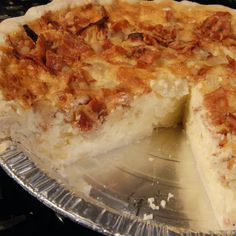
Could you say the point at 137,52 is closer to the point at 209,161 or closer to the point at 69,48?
the point at 69,48

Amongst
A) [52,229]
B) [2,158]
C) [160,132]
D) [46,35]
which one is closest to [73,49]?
[46,35]

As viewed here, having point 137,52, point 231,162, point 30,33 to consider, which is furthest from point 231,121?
point 30,33

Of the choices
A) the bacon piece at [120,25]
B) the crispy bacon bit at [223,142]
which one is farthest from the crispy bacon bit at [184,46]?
the crispy bacon bit at [223,142]

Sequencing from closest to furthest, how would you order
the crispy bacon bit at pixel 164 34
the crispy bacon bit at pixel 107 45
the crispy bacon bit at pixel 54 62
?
the crispy bacon bit at pixel 54 62, the crispy bacon bit at pixel 107 45, the crispy bacon bit at pixel 164 34

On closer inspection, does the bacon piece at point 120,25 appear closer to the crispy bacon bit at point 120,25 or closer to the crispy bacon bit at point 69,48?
the crispy bacon bit at point 120,25

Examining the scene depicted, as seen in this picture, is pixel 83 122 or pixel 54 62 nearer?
pixel 83 122

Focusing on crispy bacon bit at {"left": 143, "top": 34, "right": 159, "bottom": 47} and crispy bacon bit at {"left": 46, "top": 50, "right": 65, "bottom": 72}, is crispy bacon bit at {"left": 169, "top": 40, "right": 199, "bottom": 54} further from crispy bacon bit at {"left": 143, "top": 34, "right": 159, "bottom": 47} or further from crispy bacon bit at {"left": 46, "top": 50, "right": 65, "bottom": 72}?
crispy bacon bit at {"left": 46, "top": 50, "right": 65, "bottom": 72}

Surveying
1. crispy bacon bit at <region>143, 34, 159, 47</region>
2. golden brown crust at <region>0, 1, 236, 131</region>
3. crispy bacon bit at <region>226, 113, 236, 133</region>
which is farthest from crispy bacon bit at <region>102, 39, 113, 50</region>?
crispy bacon bit at <region>226, 113, 236, 133</region>
